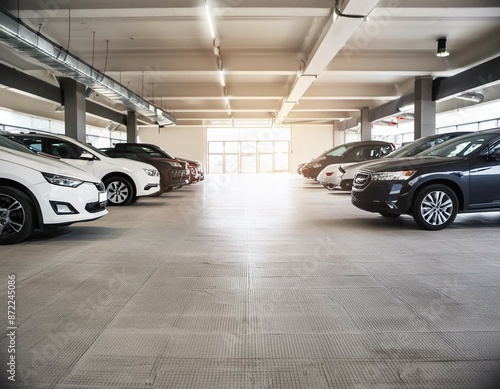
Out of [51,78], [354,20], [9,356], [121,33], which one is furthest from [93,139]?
[9,356]

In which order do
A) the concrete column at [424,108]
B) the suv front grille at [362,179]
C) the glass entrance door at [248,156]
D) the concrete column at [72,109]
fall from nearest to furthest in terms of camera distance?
the suv front grille at [362,179] → the concrete column at [72,109] → the concrete column at [424,108] → the glass entrance door at [248,156]

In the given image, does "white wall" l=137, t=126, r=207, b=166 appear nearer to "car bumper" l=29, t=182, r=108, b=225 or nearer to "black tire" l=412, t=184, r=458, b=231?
"car bumper" l=29, t=182, r=108, b=225

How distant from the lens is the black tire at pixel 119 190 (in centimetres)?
998

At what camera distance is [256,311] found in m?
3.12

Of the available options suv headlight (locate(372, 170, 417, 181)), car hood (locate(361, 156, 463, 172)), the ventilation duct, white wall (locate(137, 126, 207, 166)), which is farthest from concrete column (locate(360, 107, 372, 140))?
suv headlight (locate(372, 170, 417, 181))

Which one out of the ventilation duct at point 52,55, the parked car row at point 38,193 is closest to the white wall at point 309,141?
the ventilation duct at point 52,55

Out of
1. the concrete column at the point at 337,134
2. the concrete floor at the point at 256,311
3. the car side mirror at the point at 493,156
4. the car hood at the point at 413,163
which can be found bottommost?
the concrete floor at the point at 256,311

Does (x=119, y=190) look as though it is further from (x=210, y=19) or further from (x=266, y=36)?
(x=266, y=36)

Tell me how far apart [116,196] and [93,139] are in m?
22.5

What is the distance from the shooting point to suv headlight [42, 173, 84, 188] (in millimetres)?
5445

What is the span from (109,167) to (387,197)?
20.7ft

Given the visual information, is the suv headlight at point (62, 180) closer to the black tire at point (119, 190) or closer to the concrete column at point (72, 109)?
the black tire at point (119, 190)

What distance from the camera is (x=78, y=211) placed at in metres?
5.64

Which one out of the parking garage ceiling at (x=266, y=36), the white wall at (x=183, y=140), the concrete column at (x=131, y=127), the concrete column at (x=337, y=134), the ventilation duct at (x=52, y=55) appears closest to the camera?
the ventilation duct at (x=52, y=55)
